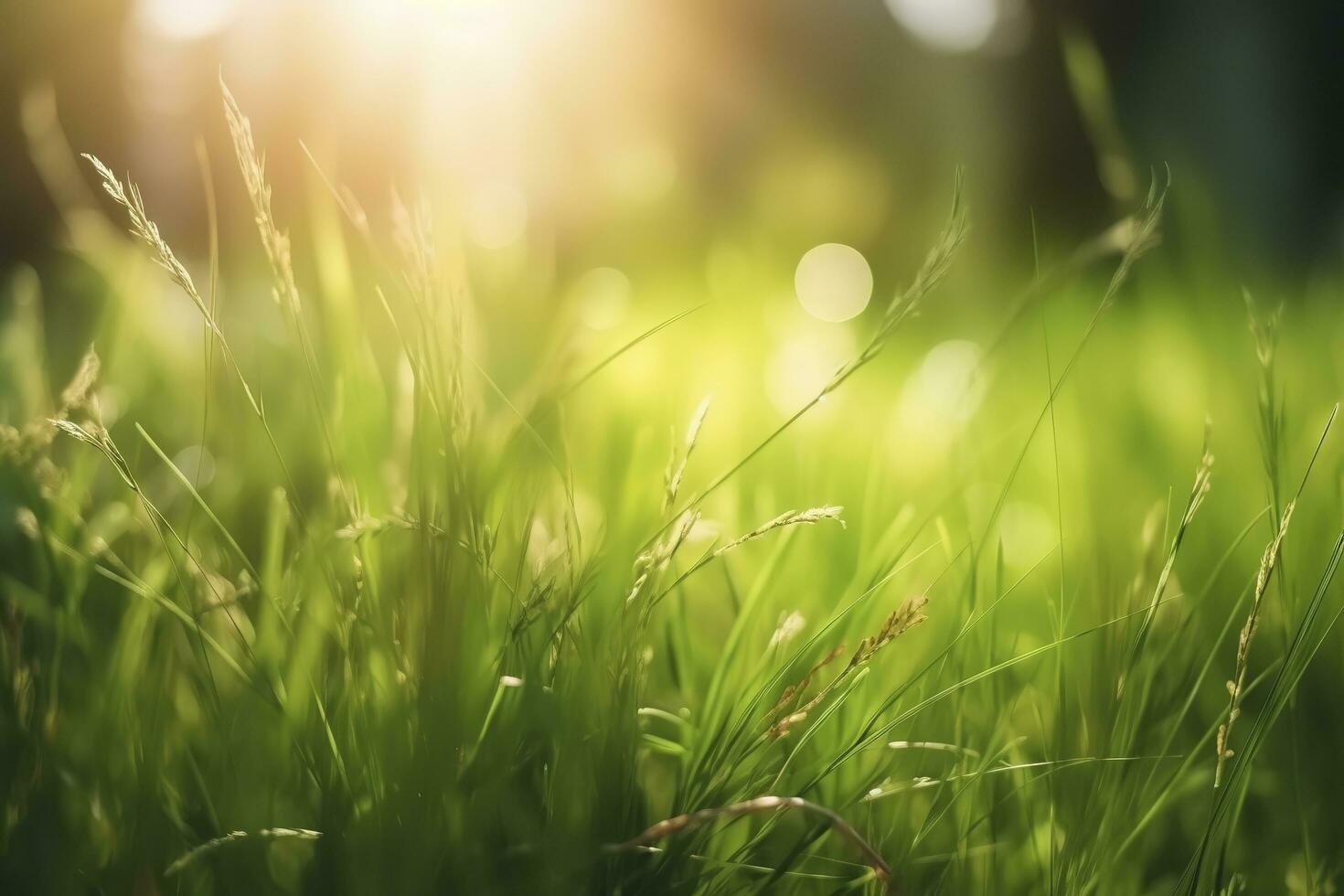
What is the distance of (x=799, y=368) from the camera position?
132 cm

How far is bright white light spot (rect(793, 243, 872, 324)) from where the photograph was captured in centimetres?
236

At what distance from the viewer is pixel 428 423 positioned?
0.48 meters

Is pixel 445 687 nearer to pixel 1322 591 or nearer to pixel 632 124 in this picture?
pixel 1322 591

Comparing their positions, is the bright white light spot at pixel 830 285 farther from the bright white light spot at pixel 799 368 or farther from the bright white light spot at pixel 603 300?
the bright white light spot at pixel 799 368

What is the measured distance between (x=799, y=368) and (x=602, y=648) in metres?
0.83

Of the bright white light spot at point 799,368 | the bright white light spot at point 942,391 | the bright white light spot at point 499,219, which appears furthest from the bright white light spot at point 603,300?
the bright white light spot at point 942,391

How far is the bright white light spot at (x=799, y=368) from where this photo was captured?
1237 millimetres

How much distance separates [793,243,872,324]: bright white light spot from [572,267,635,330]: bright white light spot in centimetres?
43

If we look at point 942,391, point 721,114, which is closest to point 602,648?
point 942,391

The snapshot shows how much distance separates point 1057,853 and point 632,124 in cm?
344

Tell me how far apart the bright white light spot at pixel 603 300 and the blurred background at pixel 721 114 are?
0.12 meters

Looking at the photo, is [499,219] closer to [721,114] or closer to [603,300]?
[603,300]

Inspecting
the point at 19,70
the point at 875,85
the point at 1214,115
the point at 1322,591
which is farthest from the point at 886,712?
the point at 875,85

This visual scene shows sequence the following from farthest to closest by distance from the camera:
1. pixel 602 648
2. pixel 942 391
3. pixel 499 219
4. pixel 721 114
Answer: pixel 721 114, pixel 499 219, pixel 942 391, pixel 602 648
